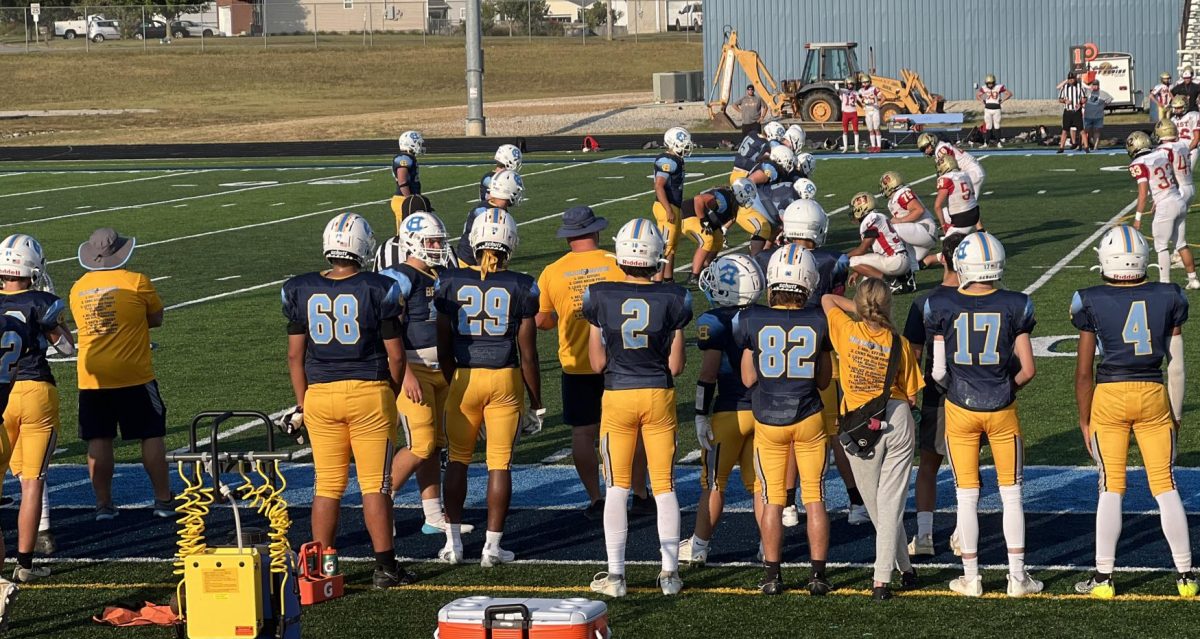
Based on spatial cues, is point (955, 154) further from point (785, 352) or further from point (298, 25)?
point (298, 25)

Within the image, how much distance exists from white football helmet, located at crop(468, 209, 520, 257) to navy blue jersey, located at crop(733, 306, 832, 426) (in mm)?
1420

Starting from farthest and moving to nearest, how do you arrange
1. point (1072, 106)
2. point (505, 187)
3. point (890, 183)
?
point (1072, 106), point (890, 183), point (505, 187)

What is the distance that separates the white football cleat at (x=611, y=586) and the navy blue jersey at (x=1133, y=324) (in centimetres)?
252

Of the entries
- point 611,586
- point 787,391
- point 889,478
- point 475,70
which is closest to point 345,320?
point 611,586

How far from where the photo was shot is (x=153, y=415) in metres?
9.92

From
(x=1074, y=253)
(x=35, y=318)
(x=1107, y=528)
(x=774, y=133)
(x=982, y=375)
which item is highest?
(x=774, y=133)

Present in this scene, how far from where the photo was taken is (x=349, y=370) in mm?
8320

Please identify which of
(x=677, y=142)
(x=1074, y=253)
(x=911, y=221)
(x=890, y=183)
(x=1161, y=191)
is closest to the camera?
(x=1161, y=191)

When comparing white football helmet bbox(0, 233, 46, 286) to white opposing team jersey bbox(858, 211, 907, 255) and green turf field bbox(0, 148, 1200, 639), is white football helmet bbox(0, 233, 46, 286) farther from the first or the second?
white opposing team jersey bbox(858, 211, 907, 255)

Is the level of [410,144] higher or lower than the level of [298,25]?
lower

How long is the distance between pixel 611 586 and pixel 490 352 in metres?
1.42

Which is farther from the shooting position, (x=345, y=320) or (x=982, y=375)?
(x=345, y=320)

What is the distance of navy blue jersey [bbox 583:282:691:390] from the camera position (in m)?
8.25

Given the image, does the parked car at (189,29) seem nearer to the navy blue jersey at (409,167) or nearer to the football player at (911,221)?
the navy blue jersey at (409,167)
